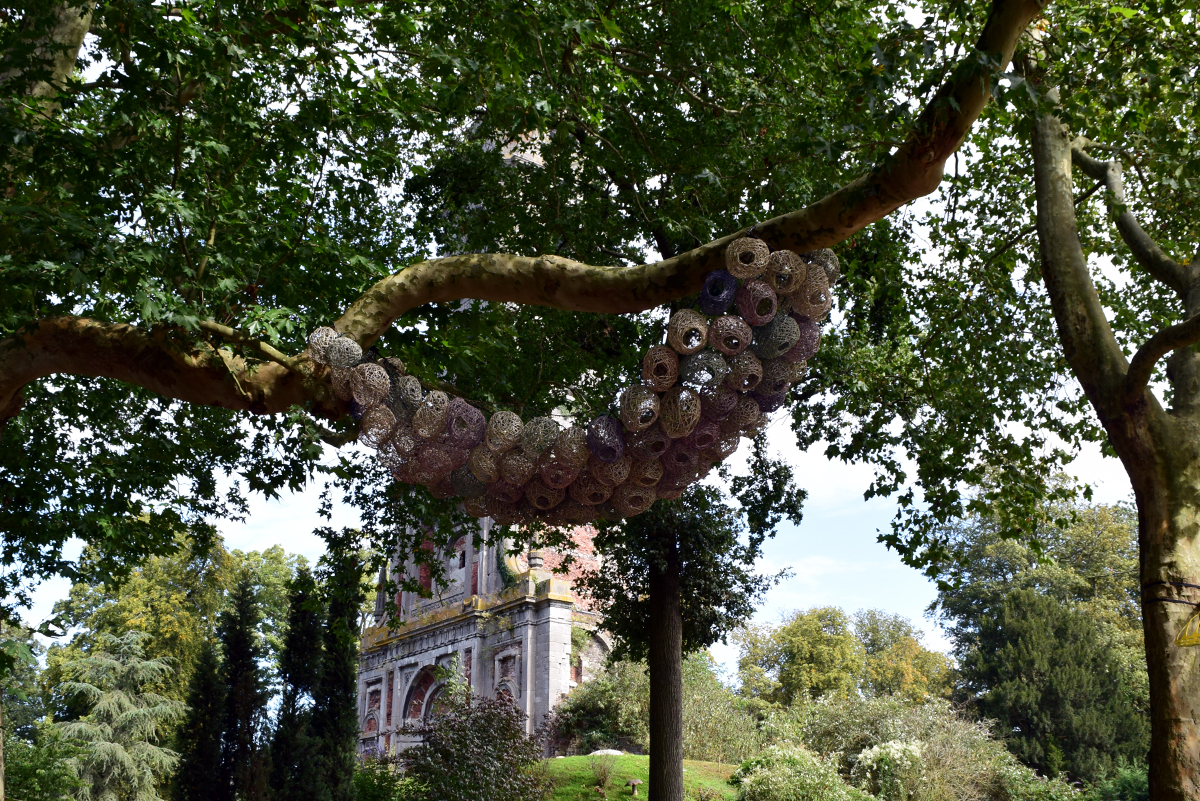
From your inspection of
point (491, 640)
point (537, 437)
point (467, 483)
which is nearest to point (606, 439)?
point (537, 437)

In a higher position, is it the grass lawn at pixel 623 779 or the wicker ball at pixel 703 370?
the wicker ball at pixel 703 370

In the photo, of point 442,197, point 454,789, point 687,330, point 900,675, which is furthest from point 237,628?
point 900,675

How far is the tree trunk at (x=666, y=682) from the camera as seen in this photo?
1237 cm

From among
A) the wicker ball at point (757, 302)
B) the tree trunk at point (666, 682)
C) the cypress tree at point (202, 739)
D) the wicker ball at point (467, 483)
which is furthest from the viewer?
the cypress tree at point (202, 739)

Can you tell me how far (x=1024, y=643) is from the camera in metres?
30.2

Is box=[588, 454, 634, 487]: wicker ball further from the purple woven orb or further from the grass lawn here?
the grass lawn

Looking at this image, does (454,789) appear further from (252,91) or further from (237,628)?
A: (252,91)

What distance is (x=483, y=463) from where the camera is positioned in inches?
206

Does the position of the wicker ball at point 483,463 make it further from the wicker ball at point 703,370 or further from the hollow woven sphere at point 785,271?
the hollow woven sphere at point 785,271

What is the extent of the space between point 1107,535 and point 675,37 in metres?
34.1

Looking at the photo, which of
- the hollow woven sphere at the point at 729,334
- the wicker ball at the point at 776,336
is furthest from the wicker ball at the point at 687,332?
the wicker ball at the point at 776,336

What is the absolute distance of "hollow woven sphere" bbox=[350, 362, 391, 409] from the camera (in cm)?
508

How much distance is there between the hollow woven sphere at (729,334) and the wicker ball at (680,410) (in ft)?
1.04

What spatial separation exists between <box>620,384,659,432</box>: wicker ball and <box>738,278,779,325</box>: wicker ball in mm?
693
